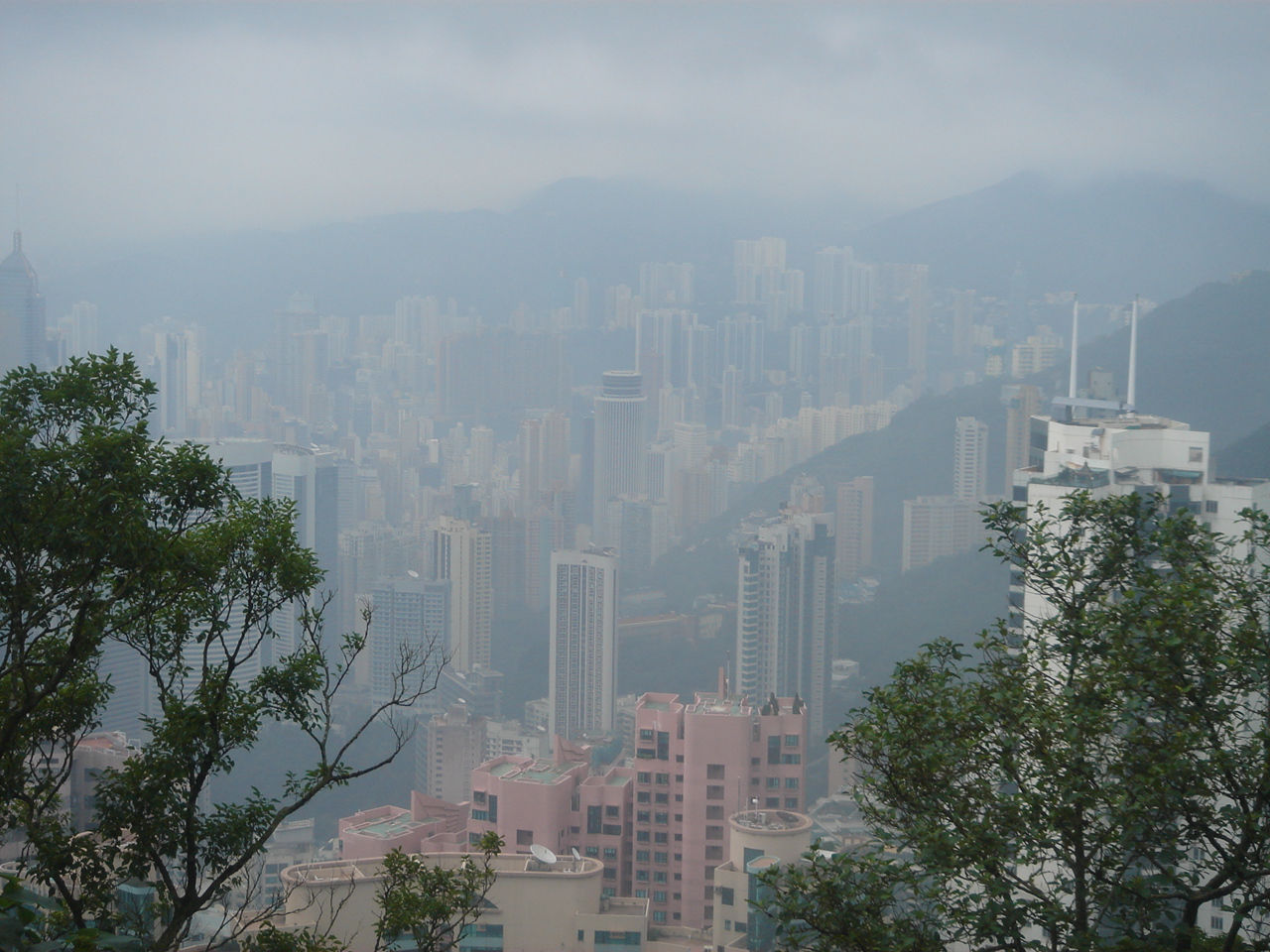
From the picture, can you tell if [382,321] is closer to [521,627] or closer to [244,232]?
[244,232]

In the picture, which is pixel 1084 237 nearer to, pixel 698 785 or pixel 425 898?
pixel 698 785

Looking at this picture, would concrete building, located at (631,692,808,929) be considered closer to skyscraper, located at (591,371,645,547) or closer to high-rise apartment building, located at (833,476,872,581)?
high-rise apartment building, located at (833,476,872,581)

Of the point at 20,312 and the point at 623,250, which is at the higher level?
the point at 623,250

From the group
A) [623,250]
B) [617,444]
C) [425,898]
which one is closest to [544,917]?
[425,898]

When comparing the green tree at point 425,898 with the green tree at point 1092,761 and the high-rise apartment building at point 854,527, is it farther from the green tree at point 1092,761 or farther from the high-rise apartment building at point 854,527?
the high-rise apartment building at point 854,527

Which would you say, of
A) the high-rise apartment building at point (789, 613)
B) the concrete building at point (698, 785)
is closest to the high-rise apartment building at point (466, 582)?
the high-rise apartment building at point (789, 613)
